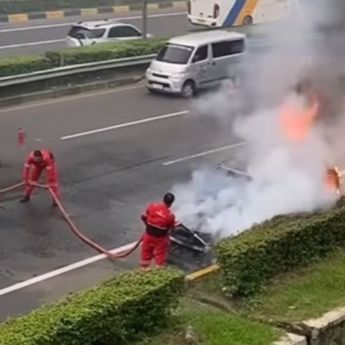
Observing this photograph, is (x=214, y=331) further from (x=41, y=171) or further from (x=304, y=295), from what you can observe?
(x=41, y=171)

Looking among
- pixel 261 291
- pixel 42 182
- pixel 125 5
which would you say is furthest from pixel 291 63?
pixel 125 5

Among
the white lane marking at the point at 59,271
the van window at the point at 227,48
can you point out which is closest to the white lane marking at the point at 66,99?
the van window at the point at 227,48

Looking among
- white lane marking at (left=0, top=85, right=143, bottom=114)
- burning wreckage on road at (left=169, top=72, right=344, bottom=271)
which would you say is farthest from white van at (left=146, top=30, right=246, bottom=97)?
burning wreckage on road at (left=169, top=72, right=344, bottom=271)

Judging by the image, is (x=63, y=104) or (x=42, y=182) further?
(x=63, y=104)

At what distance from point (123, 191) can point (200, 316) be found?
8.31 m

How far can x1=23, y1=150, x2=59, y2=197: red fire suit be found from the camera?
64.0 feet

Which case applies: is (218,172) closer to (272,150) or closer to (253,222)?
(272,150)

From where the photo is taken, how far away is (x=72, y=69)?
28.6m

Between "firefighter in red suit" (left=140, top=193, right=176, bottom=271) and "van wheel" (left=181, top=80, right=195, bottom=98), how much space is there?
13.1 m

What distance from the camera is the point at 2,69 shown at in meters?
27.9

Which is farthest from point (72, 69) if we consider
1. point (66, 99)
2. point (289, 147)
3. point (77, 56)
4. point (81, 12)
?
point (81, 12)

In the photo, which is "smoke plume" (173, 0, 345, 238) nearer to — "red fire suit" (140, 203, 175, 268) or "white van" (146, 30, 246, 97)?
"red fire suit" (140, 203, 175, 268)

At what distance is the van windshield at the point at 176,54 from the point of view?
28641 mm

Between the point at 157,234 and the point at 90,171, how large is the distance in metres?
6.65
